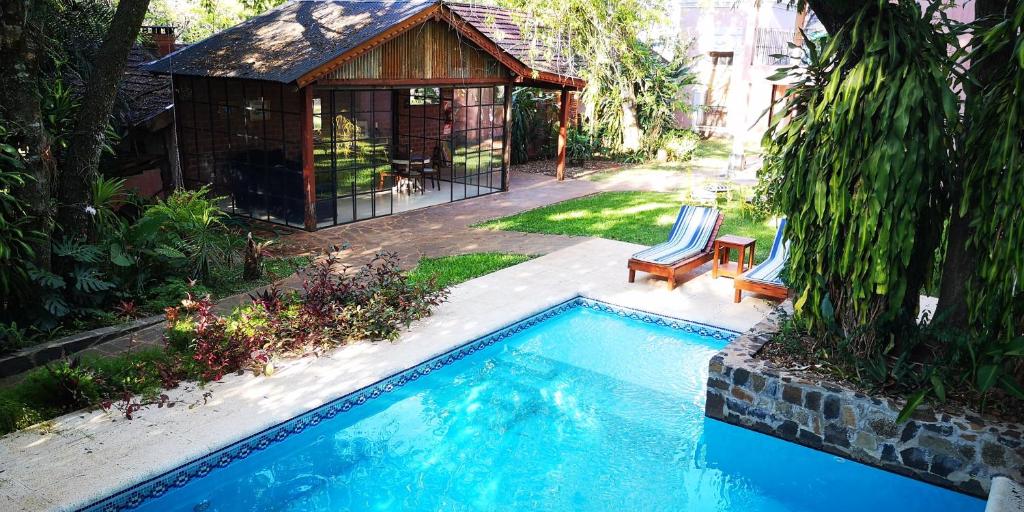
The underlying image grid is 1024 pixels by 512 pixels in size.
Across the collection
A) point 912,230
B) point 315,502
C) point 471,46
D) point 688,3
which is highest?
point 688,3

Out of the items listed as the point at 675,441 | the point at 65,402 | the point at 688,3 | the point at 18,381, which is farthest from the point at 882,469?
the point at 688,3

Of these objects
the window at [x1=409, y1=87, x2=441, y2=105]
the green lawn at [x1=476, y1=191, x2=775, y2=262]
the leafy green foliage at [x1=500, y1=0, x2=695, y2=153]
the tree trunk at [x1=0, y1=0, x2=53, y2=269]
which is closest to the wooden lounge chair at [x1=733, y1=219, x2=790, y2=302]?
the green lawn at [x1=476, y1=191, x2=775, y2=262]

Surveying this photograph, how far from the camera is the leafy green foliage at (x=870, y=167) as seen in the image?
580 centimetres

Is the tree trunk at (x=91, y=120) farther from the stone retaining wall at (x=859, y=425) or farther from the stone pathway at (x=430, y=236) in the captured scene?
the stone retaining wall at (x=859, y=425)

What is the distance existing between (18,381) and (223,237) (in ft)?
11.9

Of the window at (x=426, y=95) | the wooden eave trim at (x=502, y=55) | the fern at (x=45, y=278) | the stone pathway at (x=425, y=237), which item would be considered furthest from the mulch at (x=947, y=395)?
the window at (x=426, y=95)

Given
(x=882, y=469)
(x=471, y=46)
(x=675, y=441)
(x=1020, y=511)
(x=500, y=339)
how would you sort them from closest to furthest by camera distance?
1. (x=1020, y=511)
2. (x=882, y=469)
3. (x=675, y=441)
4. (x=500, y=339)
5. (x=471, y=46)

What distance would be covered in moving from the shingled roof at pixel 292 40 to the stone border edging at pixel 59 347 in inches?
196

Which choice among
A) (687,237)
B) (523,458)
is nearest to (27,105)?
(523,458)

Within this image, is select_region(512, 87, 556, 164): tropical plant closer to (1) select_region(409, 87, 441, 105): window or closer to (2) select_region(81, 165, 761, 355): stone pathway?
(2) select_region(81, 165, 761, 355): stone pathway

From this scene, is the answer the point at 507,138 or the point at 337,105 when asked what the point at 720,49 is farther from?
the point at 337,105

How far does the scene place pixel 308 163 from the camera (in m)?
13.1

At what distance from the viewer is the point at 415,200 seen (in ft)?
53.4

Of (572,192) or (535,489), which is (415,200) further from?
(535,489)
